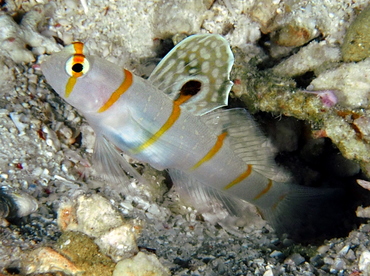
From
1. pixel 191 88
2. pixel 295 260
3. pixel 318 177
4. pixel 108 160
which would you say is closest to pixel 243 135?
pixel 191 88

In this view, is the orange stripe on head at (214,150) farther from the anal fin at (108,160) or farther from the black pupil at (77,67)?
the black pupil at (77,67)

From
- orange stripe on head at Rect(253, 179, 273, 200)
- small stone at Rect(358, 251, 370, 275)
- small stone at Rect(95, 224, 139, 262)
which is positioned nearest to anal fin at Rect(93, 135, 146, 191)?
small stone at Rect(95, 224, 139, 262)

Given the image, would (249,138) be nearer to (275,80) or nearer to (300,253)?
(275,80)

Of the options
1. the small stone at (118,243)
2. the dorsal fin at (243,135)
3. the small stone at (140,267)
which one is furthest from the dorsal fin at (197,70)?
the small stone at (140,267)

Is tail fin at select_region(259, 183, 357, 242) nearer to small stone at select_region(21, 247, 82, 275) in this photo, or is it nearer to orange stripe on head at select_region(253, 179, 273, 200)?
orange stripe on head at select_region(253, 179, 273, 200)

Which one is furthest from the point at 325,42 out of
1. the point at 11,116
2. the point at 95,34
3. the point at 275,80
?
the point at 11,116

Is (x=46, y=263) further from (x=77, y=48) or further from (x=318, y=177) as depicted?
(x=318, y=177)
